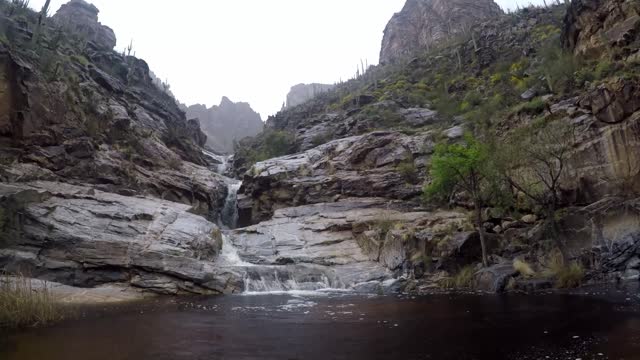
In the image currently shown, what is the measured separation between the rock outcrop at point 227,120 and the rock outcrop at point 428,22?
5851 cm

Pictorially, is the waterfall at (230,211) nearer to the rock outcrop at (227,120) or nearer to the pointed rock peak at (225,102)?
the rock outcrop at (227,120)

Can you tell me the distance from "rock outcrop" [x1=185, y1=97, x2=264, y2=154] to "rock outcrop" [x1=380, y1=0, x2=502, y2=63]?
5851 cm

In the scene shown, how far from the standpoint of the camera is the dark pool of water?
32.6 ft

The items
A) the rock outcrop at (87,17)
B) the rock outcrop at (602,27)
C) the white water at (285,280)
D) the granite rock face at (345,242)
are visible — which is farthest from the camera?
the rock outcrop at (87,17)

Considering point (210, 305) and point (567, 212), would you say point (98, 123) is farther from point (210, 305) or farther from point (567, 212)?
point (567, 212)

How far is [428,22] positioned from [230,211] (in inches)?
2854

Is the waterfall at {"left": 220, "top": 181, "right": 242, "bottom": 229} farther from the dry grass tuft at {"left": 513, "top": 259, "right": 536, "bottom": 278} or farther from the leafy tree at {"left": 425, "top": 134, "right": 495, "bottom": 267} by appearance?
the dry grass tuft at {"left": 513, "top": 259, "right": 536, "bottom": 278}

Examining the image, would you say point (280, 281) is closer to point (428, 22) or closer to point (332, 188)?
point (332, 188)

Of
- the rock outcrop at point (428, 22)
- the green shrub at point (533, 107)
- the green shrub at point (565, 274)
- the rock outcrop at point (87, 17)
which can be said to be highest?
the rock outcrop at point (87, 17)

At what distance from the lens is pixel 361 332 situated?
12.6 metres

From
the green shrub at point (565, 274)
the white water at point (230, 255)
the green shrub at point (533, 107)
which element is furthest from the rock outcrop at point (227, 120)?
the green shrub at point (565, 274)

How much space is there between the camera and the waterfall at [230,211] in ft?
157

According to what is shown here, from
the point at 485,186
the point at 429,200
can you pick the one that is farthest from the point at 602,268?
the point at 429,200

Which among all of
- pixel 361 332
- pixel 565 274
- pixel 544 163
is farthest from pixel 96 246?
pixel 544 163
